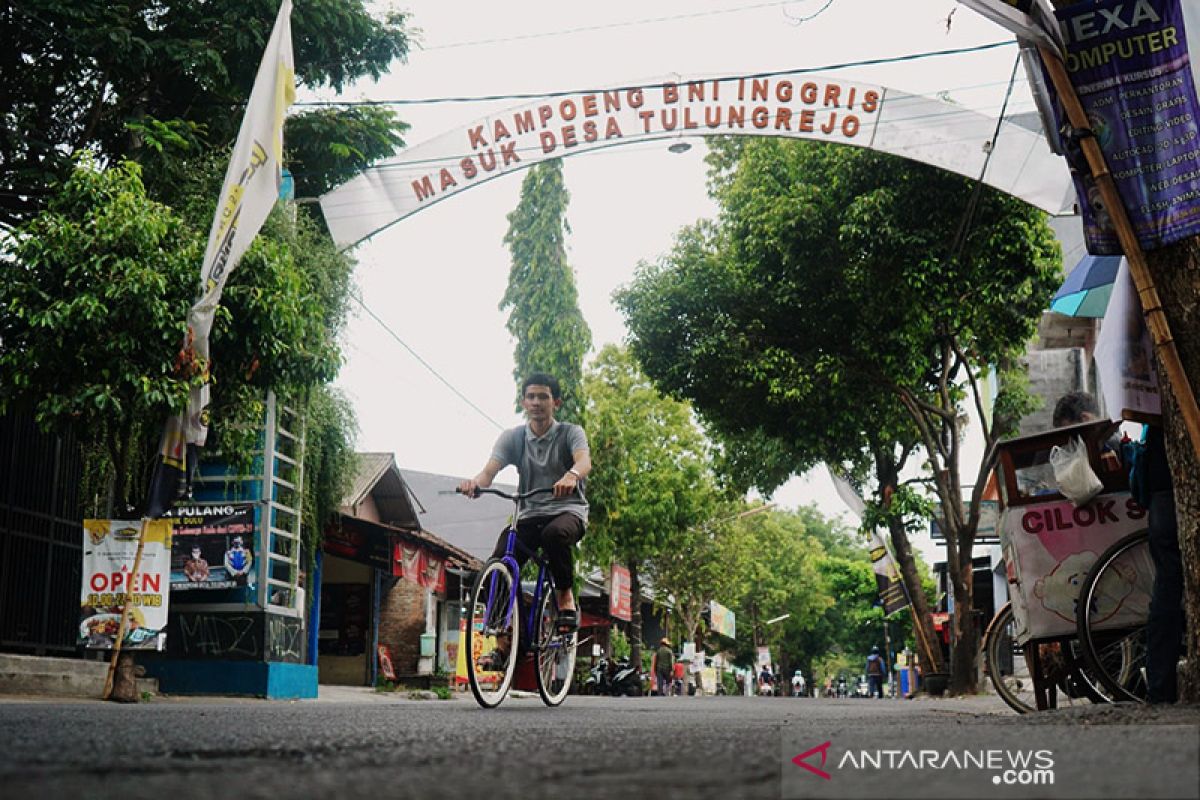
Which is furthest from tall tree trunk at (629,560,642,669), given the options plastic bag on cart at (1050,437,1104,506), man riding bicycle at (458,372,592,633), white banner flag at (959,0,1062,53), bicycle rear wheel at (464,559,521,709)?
white banner flag at (959,0,1062,53)

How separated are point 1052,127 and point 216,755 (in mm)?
4663

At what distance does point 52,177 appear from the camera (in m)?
12.8

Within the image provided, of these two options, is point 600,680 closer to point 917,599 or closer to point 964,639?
point 917,599

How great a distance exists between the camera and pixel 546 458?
717 centimetres

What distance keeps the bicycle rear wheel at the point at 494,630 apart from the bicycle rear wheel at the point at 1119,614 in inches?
114

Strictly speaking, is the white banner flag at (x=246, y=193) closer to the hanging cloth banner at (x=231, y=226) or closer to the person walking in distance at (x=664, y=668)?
the hanging cloth banner at (x=231, y=226)

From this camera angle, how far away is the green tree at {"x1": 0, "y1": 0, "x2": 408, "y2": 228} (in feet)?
44.5

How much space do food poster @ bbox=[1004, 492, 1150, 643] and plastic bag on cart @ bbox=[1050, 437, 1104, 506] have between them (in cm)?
13

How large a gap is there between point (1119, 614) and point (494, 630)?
10.4 feet

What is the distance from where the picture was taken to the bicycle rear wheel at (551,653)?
699 centimetres

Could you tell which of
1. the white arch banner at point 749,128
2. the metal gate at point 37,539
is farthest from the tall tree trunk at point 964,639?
the metal gate at point 37,539

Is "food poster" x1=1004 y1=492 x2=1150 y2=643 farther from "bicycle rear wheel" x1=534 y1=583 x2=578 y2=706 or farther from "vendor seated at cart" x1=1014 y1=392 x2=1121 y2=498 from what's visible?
"bicycle rear wheel" x1=534 y1=583 x2=578 y2=706

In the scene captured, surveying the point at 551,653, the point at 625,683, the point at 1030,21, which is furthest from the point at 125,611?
the point at 625,683

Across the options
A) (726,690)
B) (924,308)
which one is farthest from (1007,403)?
(726,690)
